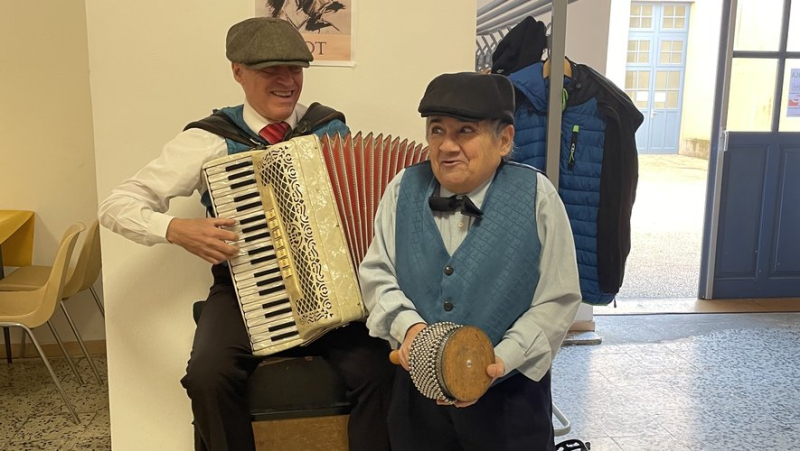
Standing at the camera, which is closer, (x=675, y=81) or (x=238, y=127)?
(x=238, y=127)

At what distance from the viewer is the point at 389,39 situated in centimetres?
229

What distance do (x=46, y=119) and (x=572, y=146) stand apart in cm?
270

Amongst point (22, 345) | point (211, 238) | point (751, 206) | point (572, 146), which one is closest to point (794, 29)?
point (751, 206)

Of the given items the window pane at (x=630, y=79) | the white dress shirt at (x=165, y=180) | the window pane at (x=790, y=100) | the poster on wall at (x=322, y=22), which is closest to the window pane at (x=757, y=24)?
the window pane at (x=790, y=100)

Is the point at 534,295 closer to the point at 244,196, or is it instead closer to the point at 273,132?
the point at 244,196

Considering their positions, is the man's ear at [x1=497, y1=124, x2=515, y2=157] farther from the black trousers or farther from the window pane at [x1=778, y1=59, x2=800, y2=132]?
the window pane at [x1=778, y1=59, x2=800, y2=132]

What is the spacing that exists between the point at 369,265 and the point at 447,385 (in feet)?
1.31

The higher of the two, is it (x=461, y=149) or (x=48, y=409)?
(x=461, y=149)

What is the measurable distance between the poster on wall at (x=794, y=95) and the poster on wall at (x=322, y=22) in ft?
11.0

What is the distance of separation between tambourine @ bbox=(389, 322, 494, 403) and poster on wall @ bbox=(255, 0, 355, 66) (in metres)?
1.23

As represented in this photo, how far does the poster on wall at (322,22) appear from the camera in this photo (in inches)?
86.5

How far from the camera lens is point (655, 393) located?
3.03 metres

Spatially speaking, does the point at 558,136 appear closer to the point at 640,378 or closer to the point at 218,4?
the point at 218,4

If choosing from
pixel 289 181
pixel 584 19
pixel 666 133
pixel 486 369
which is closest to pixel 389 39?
pixel 289 181
